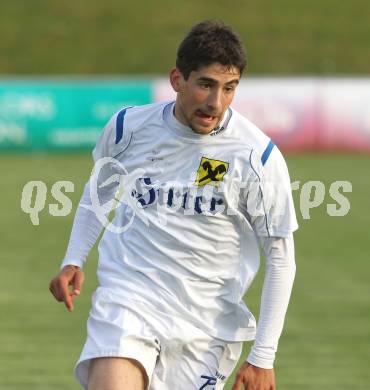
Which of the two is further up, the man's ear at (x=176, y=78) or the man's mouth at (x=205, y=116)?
the man's ear at (x=176, y=78)

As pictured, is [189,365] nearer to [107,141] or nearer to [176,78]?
[107,141]

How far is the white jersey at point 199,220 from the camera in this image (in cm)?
481

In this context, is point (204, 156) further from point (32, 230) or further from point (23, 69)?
point (23, 69)

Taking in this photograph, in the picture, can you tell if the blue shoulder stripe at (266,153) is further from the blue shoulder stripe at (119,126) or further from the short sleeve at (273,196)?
the blue shoulder stripe at (119,126)

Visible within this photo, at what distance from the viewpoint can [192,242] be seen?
486 cm

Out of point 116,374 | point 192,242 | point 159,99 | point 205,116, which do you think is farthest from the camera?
point 159,99

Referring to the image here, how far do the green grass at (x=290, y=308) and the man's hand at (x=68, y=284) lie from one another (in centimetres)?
253

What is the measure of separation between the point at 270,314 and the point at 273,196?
0.47 meters

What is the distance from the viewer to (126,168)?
504 cm

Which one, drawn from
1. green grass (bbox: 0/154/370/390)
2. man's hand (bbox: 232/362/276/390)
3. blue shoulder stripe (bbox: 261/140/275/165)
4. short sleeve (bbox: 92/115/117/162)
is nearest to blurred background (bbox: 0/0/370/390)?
green grass (bbox: 0/154/370/390)

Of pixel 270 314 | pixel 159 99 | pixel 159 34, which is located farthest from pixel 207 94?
pixel 159 34

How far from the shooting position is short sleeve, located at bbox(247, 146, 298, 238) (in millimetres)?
4773

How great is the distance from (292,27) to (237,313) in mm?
29152

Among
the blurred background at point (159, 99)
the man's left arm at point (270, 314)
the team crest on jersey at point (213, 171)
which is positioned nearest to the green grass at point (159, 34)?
the blurred background at point (159, 99)
